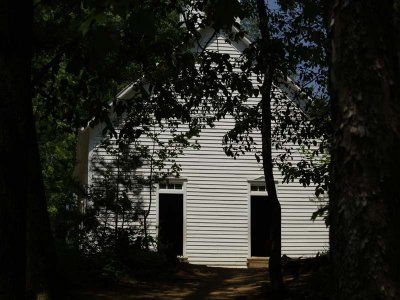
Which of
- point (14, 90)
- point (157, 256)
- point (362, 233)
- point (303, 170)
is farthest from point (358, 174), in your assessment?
point (157, 256)

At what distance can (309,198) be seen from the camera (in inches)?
886

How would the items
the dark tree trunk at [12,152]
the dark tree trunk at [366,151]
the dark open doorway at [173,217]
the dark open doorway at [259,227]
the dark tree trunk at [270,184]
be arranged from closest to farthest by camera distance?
the dark tree trunk at [366,151] < the dark tree trunk at [12,152] < the dark tree trunk at [270,184] < the dark open doorway at [173,217] < the dark open doorway at [259,227]

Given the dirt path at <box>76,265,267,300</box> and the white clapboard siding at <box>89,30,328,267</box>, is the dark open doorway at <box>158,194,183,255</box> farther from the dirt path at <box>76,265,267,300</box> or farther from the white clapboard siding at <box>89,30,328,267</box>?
the dirt path at <box>76,265,267,300</box>

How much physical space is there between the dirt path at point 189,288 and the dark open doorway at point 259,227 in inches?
179

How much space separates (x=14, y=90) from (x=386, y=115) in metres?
3.27

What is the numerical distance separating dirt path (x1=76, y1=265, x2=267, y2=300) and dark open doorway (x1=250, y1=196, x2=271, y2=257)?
4540 mm

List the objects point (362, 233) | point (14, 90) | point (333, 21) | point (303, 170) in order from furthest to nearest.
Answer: point (303, 170), point (14, 90), point (333, 21), point (362, 233)

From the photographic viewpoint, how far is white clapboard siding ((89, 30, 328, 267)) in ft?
71.6

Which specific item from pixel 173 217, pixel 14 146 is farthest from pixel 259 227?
pixel 14 146

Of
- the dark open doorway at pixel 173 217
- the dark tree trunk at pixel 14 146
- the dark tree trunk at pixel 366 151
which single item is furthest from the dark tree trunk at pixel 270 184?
the dark open doorway at pixel 173 217

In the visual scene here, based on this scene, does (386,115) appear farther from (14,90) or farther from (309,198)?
(309,198)

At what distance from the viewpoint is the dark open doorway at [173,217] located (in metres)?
22.0

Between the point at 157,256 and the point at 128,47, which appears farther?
the point at 157,256

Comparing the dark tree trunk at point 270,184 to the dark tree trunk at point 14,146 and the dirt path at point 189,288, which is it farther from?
the dark tree trunk at point 14,146
